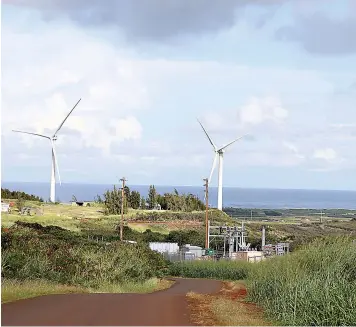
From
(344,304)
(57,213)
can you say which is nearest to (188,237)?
(57,213)

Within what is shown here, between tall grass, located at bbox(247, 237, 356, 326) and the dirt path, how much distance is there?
6.90ft

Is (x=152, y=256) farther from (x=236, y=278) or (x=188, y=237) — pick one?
(x=188, y=237)

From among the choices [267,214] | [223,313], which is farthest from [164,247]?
[267,214]

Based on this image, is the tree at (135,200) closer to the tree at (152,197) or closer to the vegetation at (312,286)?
the tree at (152,197)

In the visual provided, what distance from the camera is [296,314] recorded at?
45.4ft

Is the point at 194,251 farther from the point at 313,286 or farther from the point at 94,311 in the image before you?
the point at 94,311

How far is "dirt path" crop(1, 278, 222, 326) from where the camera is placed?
12.5 m

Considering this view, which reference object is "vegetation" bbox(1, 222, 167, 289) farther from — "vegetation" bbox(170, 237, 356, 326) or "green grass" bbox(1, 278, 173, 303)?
"vegetation" bbox(170, 237, 356, 326)

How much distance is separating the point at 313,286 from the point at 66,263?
1072cm

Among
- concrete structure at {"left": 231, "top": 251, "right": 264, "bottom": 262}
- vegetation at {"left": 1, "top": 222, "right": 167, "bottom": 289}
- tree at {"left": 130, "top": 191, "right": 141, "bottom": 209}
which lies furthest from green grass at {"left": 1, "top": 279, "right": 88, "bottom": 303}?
tree at {"left": 130, "top": 191, "right": 141, "bottom": 209}

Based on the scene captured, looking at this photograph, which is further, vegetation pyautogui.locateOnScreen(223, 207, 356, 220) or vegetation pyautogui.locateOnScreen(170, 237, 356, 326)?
vegetation pyautogui.locateOnScreen(223, 207, 356, 220)

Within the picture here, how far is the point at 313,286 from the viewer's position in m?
14.5

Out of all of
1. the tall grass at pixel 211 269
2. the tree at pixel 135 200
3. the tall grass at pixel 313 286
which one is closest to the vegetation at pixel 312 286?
the tall grass at pixel 313 286

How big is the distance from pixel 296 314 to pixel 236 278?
25002mm
